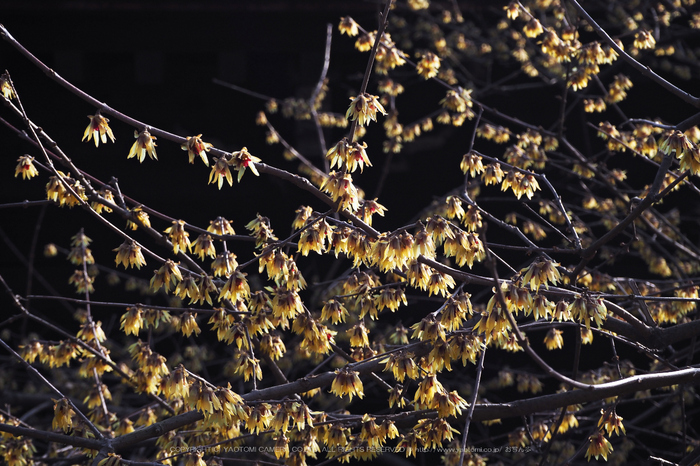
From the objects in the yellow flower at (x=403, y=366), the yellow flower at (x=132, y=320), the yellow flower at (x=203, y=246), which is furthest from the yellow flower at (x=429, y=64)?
the yellow flower at (x=132, y=320)

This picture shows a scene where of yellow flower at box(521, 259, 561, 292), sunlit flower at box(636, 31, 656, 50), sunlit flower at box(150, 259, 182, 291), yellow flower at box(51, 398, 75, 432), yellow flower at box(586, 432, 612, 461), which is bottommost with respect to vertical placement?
yellow flower at box(51, 398, 75, 432)

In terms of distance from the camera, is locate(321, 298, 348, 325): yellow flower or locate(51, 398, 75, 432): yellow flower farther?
locate(51, 398, 75, 432): yellow flower

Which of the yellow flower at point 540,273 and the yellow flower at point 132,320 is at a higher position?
the yellow flower at point 540,273

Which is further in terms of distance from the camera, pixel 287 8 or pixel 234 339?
pixel 287 8

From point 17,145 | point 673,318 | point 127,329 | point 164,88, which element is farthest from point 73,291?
point 673,318

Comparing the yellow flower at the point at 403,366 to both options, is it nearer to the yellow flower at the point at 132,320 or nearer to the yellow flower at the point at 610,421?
the yellow flower at the point at 610,421

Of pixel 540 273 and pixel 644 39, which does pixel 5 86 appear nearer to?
pixel 540 273

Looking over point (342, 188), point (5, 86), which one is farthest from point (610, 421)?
point (5, 86)

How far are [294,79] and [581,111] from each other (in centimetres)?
327

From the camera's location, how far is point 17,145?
688cm

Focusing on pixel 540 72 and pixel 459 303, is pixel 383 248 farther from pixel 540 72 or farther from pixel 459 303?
pixel 540 72

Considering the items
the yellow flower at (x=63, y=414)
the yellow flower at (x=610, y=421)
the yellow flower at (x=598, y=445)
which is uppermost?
the yellow flower at (x=610, y=421)

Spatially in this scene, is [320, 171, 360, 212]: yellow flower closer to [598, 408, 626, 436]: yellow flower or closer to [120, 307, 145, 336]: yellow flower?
[120, 307, 145, 336]: yellow flower

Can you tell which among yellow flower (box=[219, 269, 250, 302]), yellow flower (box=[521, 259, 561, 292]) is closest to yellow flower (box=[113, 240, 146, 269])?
yellow flower (box=[219, 269, 250, 302])
